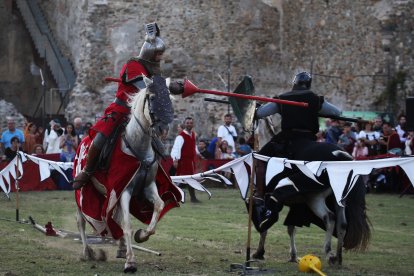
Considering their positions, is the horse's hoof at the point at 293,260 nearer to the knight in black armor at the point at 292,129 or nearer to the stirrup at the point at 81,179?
the knight in black armor at the point at 292,129

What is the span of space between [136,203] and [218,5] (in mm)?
25212

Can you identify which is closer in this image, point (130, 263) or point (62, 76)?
point (130, 263)

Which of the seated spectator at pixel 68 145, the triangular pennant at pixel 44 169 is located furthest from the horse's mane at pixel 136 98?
the seated spectator at pixel 68 145

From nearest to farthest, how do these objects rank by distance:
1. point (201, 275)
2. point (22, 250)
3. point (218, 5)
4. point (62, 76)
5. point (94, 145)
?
point (201, 275)
point (94, 145)
point (22, 250)
point (218, 5)
point (62, 76)

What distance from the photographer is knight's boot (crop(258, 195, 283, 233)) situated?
13.7 metres

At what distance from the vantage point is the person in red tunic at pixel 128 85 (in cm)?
1369

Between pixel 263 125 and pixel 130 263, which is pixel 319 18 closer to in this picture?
pixel 263 125

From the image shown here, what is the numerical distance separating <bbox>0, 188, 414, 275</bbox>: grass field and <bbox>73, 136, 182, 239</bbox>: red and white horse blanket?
0.48m

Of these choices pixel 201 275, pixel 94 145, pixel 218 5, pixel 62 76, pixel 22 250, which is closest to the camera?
pixel 201 275

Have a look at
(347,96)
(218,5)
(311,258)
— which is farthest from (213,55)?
(311,258)

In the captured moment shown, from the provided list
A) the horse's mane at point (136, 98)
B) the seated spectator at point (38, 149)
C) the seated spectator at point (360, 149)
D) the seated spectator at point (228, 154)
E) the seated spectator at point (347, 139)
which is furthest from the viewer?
the seated spectator at point (228, 154)

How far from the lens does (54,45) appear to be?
1666 inches

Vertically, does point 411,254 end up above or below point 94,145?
below

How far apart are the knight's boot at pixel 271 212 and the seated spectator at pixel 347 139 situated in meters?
14.4
